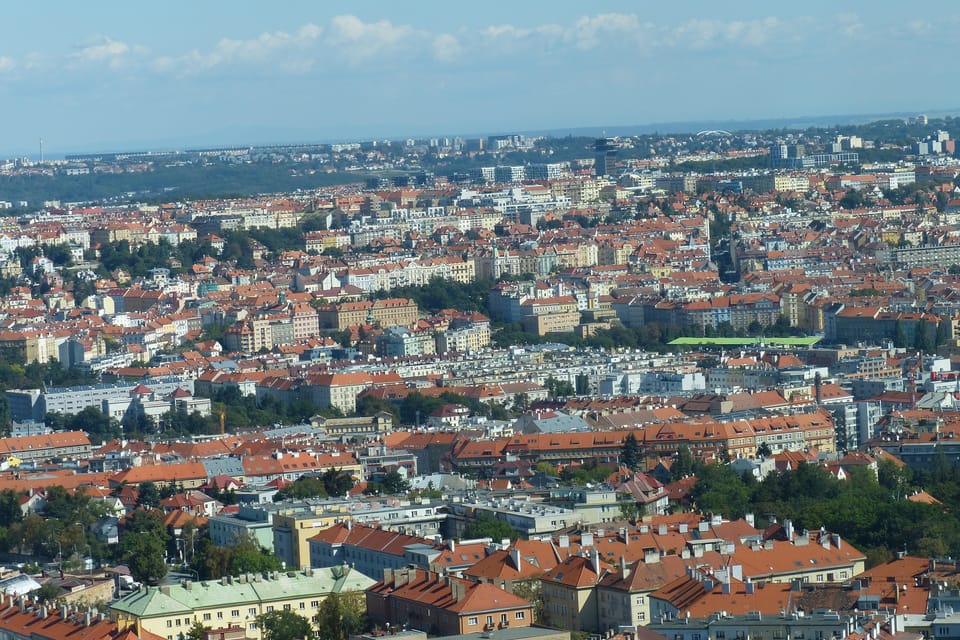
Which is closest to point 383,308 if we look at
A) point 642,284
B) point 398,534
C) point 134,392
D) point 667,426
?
point 642,284

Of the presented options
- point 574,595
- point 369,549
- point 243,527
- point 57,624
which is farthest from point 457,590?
point 243,527

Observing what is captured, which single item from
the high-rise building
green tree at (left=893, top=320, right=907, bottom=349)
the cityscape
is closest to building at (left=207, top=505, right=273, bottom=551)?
the cityscape

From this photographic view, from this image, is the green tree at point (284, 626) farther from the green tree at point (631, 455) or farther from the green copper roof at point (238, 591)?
the green tree at point (631, 455)

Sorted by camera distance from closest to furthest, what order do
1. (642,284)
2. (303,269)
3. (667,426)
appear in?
(667,426) < (642,284) < (303,269)

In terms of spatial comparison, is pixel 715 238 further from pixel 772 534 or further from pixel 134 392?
pixel 772 534

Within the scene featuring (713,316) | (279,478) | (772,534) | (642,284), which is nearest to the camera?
(772,534)

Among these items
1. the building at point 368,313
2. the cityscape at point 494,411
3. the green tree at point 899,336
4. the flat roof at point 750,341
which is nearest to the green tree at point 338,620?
the cityscape at point 494,411
